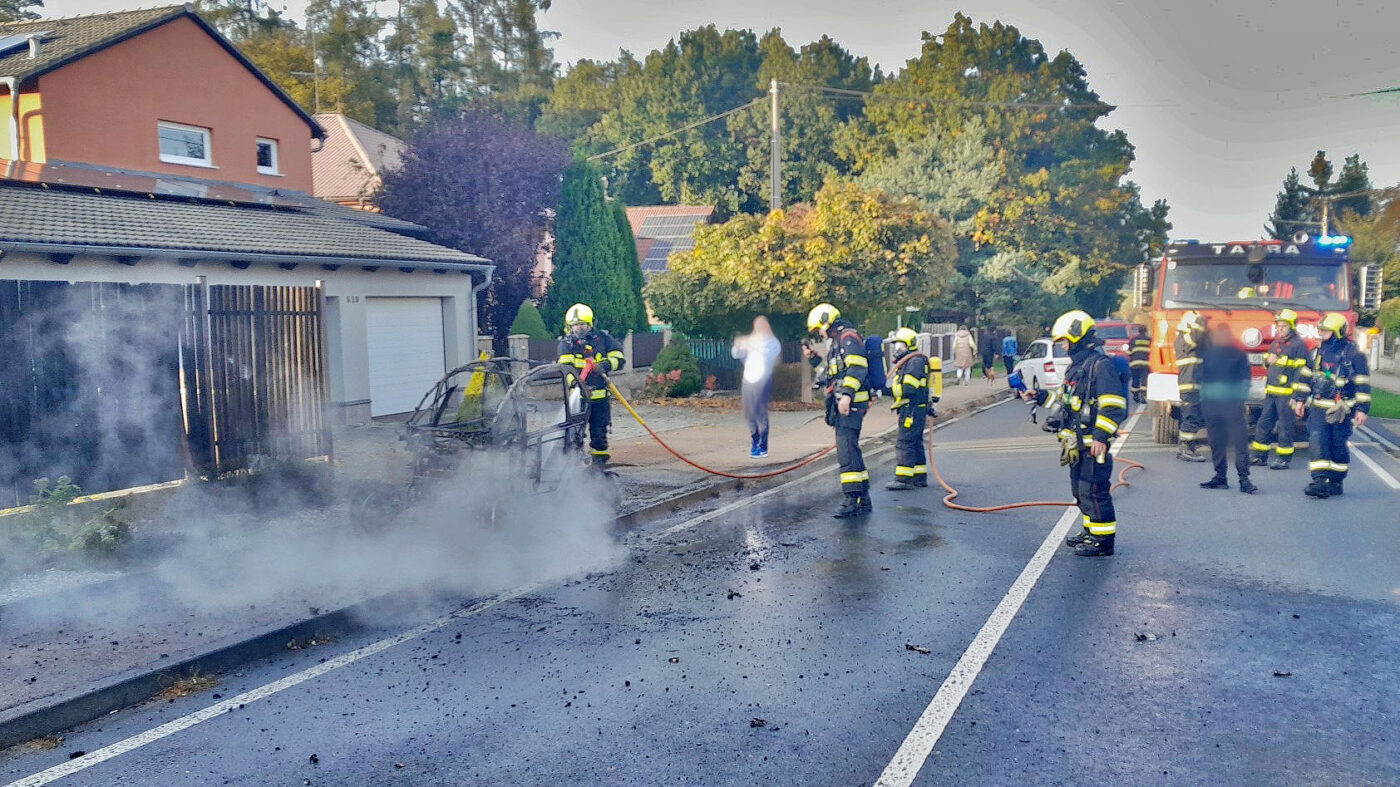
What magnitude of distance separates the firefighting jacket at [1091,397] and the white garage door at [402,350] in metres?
11.6

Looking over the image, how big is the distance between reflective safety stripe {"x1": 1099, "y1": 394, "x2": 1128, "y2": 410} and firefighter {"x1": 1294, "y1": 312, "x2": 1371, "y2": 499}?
3784mm

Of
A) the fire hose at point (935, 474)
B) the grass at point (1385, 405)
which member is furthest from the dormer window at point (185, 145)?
the grass at point (1385, 405)

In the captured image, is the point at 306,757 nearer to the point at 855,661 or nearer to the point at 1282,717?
the point at 855,661

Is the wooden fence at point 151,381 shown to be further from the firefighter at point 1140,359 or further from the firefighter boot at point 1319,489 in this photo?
the firefighter at point 1140,359

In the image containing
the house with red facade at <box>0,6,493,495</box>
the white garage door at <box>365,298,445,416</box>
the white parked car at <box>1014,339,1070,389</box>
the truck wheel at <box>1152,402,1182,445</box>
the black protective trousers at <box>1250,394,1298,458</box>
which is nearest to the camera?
the house with red facade at <box>0,6,493,495</box>

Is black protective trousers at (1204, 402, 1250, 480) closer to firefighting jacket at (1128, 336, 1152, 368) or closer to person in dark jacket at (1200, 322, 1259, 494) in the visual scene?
person in dark jacket at (1200, 322, 1259, 494)

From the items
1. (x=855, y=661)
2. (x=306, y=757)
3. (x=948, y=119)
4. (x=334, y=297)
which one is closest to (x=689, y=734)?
(x=855, y=661)

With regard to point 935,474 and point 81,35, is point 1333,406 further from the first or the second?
point 81,35

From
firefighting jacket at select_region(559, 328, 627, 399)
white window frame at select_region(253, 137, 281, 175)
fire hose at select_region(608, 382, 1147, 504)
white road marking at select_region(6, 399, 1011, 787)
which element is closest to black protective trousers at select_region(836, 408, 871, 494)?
fire hose at select_region(608, 382, 1147, 504)

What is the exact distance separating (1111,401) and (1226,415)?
3828mm

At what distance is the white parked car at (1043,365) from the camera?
74.9 ft

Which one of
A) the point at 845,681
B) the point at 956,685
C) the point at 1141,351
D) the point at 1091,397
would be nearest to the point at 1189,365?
the point at 1141,351

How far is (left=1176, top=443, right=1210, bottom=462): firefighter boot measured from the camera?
12.8 meters

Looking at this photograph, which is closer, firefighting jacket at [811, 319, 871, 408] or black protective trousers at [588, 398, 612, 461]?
firefighting jacket at [811, 319, 871, 408]
